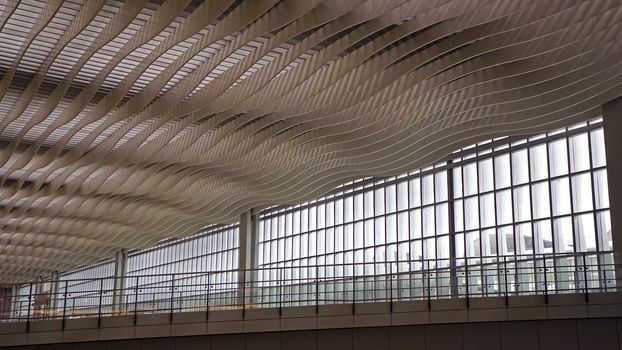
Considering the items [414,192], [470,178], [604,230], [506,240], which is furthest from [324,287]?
[414,192]

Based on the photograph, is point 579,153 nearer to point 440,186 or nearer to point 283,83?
point 440,186

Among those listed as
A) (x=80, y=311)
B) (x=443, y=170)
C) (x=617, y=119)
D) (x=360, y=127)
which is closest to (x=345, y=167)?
(x=443, y=170)

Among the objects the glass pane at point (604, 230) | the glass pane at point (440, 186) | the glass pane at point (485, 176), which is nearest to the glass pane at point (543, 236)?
the glass pane at point (604, 230)

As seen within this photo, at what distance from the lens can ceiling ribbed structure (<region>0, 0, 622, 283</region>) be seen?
44.9 ft

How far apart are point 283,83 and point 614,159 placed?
30.3ft

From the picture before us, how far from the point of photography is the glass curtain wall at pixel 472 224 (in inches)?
704

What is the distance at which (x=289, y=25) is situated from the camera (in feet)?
46.8

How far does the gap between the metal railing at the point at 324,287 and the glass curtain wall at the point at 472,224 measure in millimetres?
37

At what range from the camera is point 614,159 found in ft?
66.6

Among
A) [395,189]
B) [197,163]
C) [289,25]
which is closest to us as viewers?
[289,25]

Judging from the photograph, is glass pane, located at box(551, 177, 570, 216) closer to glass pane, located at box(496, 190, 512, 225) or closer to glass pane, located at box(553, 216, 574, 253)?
glass pane, located at box(553, 216, 574, 253)

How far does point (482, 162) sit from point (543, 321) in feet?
33.5

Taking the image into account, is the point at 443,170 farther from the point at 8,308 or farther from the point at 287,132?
the point at 8,308

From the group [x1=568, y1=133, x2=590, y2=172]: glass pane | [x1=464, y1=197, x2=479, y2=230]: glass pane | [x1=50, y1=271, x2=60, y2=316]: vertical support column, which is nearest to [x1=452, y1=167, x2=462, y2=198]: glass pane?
[x1=464, y1=197, x2=479, y2=230]: glass pane
